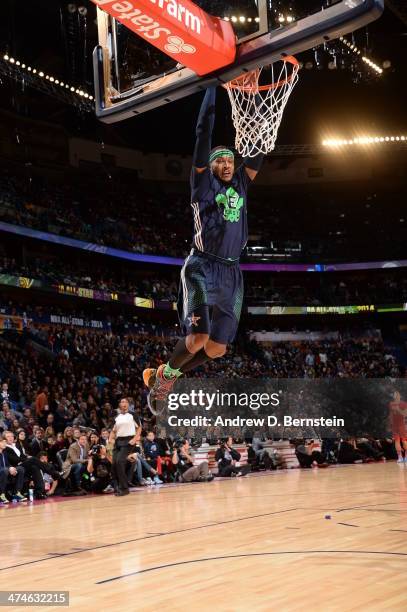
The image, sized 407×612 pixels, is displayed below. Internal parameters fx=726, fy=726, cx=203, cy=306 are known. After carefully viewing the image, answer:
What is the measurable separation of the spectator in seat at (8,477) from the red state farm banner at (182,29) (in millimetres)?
8566

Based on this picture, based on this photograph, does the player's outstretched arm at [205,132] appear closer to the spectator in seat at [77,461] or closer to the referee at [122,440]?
the referee at [122,440]

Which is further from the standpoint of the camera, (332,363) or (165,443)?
(332,363)

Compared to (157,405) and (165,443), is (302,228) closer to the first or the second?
(165,443)

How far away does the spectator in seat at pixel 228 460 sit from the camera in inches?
690

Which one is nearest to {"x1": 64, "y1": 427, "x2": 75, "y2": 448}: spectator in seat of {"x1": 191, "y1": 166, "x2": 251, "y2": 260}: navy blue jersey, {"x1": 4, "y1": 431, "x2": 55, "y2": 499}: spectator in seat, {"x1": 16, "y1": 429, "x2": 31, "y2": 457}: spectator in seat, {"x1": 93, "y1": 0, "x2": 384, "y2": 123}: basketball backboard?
{"x1": 16, "y1": 429, "x2": 31, "y2": 457}: spectator in seat

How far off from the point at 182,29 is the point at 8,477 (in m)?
9.35

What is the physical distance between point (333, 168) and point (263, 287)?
7953 millimetres

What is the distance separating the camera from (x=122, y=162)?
3791cm

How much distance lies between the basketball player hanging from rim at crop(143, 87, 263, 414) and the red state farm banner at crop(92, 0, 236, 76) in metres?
0.37

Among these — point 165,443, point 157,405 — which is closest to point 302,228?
point 165,443

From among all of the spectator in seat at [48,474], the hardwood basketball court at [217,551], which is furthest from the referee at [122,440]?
the spectator in seat at [48,474]

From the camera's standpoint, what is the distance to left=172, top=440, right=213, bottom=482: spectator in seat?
1636 centimetres

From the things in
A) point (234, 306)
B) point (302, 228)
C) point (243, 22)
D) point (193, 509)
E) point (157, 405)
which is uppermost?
point (302, 228)

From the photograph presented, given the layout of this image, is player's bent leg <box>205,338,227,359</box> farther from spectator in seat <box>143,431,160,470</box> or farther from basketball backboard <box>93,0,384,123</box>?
spectator in seat <box>143,431,160,470</box>
